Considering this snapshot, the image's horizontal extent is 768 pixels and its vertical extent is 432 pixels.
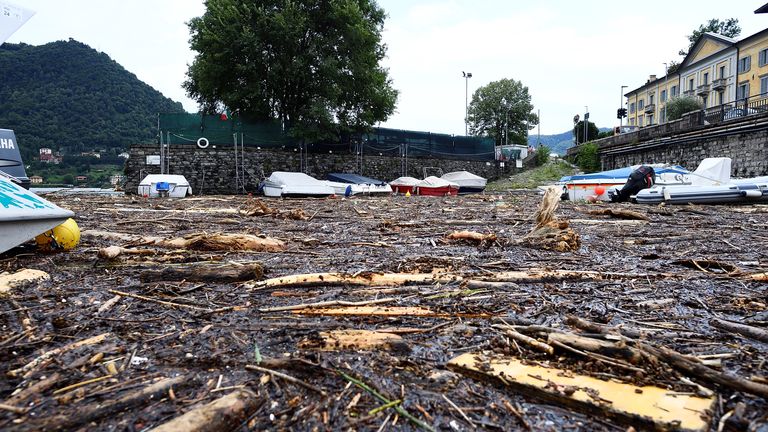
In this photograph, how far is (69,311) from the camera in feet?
7.89

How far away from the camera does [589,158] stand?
3300cm

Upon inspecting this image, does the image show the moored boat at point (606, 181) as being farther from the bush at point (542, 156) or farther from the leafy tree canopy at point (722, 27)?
the leafy tree canopy at point (722, 27)

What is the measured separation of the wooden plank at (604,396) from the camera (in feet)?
4.46

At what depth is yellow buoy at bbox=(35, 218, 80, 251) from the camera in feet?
13.5

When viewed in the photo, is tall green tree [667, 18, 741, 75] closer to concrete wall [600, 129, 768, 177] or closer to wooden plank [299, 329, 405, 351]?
concrete wall [600, 129, 768, 177]

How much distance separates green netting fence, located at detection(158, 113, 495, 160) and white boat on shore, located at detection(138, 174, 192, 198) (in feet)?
19.0

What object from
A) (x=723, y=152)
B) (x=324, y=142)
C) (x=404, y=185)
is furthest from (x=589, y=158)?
(x=324, y=142)

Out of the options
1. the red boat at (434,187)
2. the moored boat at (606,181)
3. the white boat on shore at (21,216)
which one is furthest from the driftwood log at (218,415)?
the red boat at (434,187)

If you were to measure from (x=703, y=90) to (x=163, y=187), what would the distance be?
186 ft

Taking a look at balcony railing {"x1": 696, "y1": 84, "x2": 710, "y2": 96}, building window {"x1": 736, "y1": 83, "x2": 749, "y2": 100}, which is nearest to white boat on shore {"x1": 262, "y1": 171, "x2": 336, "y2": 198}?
building window {"x1": 736, "y1": 83, "x2": 749, "y2": 100}

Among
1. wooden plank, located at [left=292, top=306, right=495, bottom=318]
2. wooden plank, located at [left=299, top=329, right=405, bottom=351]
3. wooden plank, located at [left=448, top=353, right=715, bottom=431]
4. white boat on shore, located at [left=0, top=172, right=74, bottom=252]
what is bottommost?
wooden plank, located at [left=448, top=353, right=715, bottom=431]

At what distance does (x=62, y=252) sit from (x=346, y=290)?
2997mm

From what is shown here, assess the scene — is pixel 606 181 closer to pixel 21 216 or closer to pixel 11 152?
pixel 21 216

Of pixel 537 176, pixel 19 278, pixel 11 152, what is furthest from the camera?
pixel 537 176
